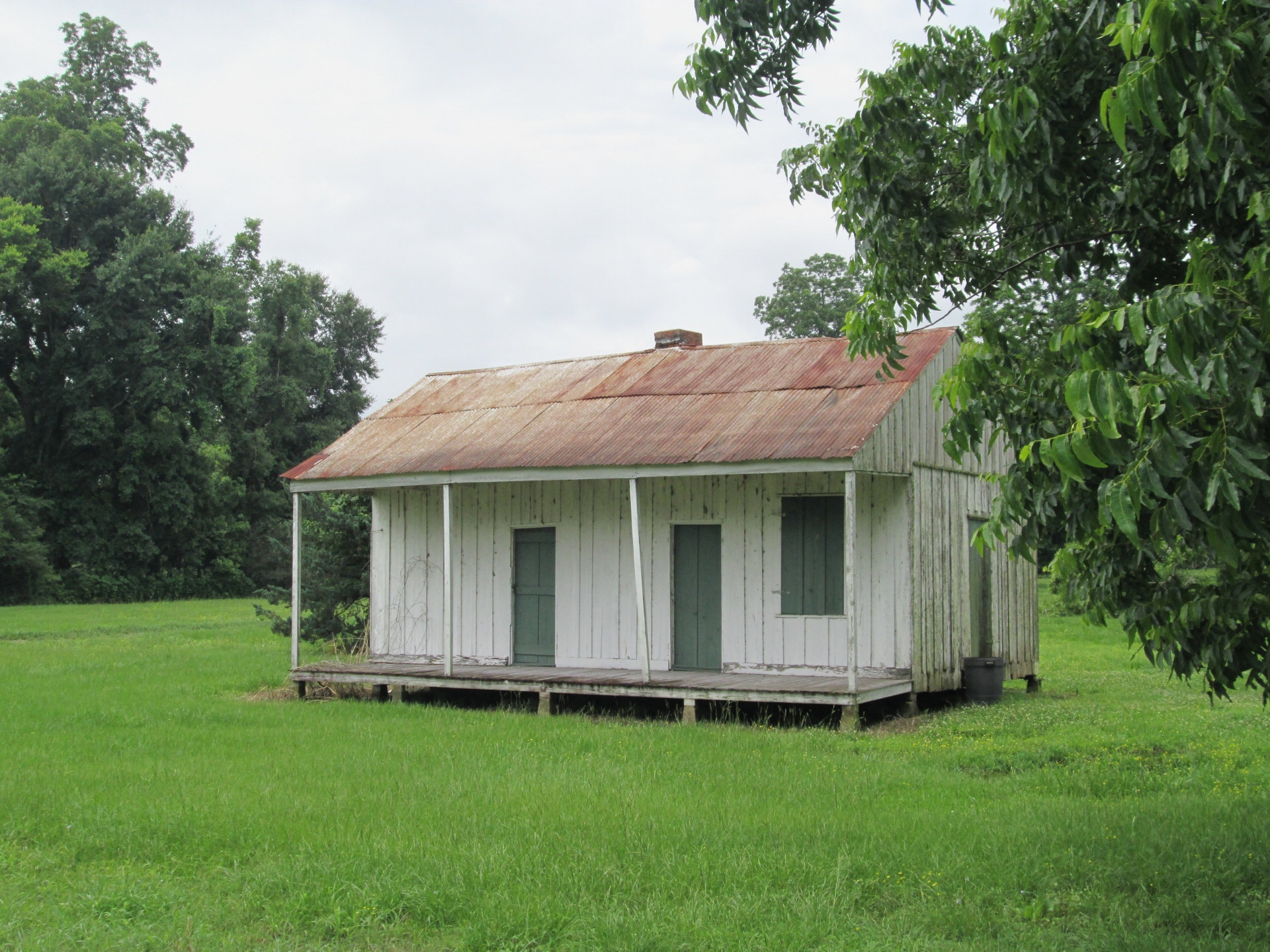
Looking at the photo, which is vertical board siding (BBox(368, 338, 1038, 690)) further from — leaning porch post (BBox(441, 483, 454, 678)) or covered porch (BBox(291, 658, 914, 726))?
leaning porch post (BBox(441, 483, 454, 678))

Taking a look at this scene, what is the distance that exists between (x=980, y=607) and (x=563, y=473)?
19.8 ft

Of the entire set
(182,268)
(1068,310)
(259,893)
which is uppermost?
(182,268)

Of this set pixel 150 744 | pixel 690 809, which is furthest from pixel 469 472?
pixel 690 809

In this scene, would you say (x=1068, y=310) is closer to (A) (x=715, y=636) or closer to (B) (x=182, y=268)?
(A) (x=715, y=636)

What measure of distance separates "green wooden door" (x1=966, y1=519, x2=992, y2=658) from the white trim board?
13.3 feet

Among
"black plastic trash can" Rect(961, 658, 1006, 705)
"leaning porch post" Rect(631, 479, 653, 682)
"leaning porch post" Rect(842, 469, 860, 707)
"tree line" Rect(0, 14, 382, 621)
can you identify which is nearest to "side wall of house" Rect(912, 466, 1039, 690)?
"black plastic trash can" Rect(961, 658, 1006, 705)

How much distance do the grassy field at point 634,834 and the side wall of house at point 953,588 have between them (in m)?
1.28

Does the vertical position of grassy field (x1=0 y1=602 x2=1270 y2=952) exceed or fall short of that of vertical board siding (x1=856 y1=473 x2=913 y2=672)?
it falls short

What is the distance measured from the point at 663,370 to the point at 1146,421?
45.8ft

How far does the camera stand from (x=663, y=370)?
1784cm

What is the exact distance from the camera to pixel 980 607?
16.4 meters

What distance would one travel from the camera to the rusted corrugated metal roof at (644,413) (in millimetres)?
14000

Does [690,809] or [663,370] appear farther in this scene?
[663,370]

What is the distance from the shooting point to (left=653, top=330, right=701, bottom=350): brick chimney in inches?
757
